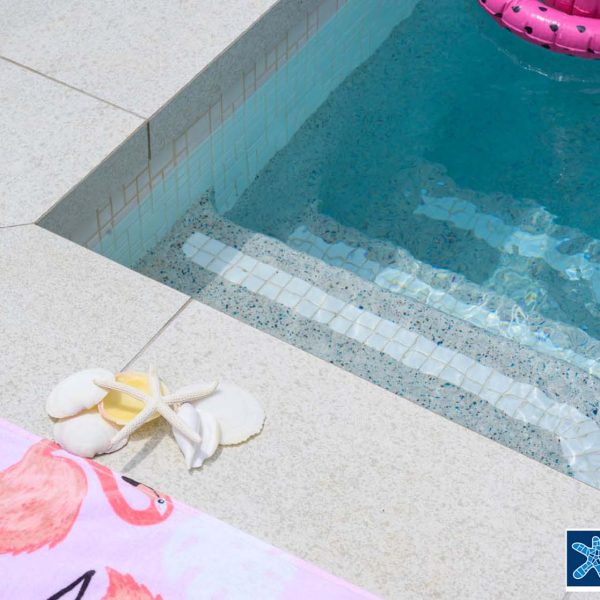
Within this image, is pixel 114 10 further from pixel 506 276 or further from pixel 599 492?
pixel 599 492

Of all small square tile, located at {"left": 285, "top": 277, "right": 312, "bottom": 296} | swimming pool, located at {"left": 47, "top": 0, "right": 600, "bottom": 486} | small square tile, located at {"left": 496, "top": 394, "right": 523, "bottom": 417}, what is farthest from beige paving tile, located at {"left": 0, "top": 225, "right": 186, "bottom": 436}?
small square tile, located at {"left": 496, "top": 394, "right": 523, "bottom": 417}

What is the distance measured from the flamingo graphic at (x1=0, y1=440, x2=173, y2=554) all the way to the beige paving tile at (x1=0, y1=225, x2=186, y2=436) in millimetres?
124

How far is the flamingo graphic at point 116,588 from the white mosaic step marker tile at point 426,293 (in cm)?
186

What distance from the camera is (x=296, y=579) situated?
239 centimetres

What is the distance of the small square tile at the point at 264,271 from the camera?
3.90m

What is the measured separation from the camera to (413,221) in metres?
4.24

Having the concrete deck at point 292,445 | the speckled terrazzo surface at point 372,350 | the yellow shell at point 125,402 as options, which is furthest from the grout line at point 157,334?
the speckled terrazzo surface at point 372,350

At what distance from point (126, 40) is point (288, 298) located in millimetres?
1249

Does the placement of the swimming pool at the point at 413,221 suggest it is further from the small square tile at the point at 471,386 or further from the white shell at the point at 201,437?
the white shell at the point at 201,437

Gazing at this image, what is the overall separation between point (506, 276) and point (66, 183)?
70.4 inches

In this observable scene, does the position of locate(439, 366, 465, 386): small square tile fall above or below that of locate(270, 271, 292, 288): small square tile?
below

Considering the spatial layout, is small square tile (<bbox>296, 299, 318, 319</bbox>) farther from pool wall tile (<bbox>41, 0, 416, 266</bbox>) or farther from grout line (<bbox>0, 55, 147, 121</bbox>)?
grout line (<bbox>0, 55, 147, 121</bbox>)

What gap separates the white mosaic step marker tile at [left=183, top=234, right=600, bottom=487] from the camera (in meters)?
3.50

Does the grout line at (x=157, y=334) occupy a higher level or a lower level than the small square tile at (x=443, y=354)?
higher
